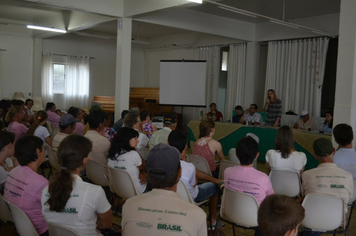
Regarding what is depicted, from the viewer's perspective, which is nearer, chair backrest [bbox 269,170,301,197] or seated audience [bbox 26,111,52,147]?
chair backrest [bbox 269,170,301,197]

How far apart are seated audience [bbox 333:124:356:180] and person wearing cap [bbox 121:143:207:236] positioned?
100 inches

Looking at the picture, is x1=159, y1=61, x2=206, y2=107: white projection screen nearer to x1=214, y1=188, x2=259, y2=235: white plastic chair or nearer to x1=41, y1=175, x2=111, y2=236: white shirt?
x1=214, y1=188, x2=259, y2=235: white plastic chair

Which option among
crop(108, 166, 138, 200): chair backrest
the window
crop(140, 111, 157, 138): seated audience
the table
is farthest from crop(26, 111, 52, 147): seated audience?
the window

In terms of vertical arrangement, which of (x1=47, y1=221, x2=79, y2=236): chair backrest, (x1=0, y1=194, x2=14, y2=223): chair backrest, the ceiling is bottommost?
(x1=0, y1=194, x2=14, y2=223): chair backrest

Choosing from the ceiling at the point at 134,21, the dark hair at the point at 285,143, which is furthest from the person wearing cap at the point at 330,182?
the ceiling at the point at 134,21

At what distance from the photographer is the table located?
6.72 metres

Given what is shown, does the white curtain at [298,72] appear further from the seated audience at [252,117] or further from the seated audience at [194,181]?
the seated audience at [194,181]

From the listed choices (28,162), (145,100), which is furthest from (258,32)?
(28,162)

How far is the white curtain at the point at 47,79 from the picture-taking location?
13.2 meters

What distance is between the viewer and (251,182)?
2.78 metres

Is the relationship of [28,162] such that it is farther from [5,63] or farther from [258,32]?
[5,63]

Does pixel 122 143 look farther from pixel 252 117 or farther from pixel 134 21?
pixel 134 21

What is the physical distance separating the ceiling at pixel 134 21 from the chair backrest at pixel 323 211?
502 centimetres

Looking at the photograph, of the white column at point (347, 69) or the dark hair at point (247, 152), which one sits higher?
the white column at point (347, 69)
